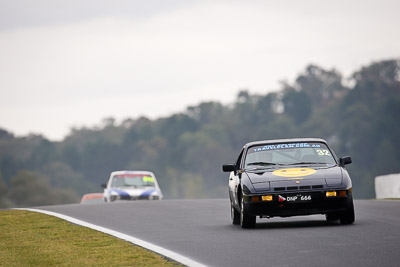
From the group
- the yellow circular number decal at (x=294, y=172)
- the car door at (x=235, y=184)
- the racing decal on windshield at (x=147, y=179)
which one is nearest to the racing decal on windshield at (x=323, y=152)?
the yellow circular number decal at (x=294, y=172)

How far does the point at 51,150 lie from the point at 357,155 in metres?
60.6

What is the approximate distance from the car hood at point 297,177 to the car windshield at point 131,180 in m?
19.0

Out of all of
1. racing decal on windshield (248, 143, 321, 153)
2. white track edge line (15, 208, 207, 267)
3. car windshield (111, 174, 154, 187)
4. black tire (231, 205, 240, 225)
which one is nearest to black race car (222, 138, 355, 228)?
racing decal on windshield (248, 143, 321, 153)

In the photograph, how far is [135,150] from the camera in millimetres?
186000

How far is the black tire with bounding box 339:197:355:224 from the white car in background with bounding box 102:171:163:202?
61.1 ft

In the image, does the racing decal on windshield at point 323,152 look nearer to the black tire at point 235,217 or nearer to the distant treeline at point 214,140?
the black tire at point 235,217

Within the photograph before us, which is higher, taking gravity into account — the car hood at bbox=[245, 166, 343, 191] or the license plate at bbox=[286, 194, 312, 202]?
the car hood at bbox=[245, 166, 343, 191]

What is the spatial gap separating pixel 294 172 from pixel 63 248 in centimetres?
389

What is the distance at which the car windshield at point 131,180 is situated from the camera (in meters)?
34.9

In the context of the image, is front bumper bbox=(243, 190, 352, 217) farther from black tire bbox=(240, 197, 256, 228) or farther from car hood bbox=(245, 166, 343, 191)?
black tire bbox=(240, 197, 256, 228)

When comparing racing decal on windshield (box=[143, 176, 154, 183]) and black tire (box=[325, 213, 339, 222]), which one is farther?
racing decal on windshield (box=[143, 176, 154, 183])

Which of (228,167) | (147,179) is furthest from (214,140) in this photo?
(228,167)

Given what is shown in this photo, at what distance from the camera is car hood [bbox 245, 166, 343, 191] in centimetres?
1566

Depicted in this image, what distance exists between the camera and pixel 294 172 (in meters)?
16.0
